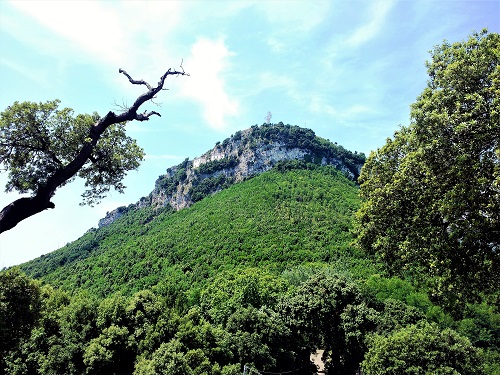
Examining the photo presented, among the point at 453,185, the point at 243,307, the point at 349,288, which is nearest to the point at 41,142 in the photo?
the point at 453,185

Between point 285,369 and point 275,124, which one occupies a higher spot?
point 275,124

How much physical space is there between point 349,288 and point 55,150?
31177 mm

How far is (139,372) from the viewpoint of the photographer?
60.8 ft

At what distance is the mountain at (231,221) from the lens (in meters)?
60.5

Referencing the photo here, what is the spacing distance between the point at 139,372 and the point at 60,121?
49.7ft

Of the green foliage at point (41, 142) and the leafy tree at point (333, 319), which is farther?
the leafy tree at point (333, 319)

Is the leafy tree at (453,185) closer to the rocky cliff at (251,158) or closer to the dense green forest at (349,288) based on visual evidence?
the dense green forest at (349,288)

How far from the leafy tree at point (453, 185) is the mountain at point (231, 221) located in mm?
45046

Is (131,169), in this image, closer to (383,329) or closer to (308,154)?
(383,329)

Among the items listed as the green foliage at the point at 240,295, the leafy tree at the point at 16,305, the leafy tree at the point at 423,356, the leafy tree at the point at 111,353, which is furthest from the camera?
the green foliage at the point at 240,295

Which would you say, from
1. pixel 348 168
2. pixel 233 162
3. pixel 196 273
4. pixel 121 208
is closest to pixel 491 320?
pixel 196 273

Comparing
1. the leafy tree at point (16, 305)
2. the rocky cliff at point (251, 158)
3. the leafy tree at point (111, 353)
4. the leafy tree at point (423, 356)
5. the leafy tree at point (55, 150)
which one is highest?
the rocky cliff at point (251, 158)

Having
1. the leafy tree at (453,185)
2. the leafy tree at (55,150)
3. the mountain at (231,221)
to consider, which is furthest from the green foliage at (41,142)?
the mountain at (231,221)

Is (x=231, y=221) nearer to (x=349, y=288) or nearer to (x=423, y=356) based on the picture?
(x=349, y=288)
